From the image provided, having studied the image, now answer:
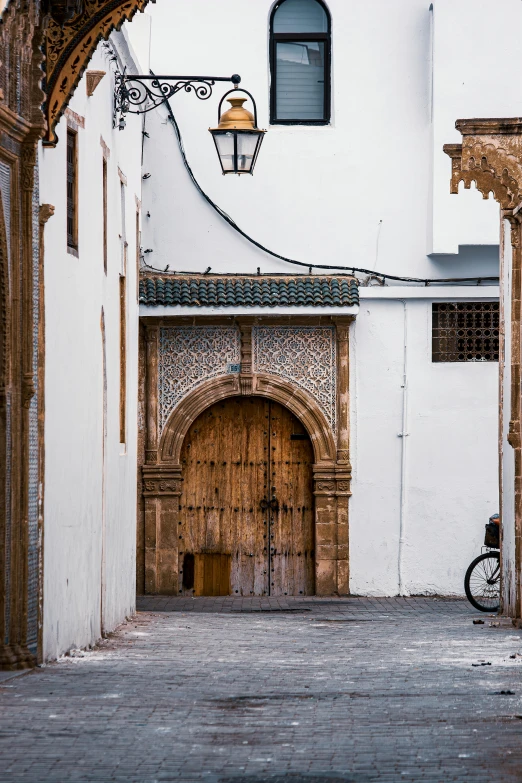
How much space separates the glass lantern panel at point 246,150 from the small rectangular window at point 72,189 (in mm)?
1842

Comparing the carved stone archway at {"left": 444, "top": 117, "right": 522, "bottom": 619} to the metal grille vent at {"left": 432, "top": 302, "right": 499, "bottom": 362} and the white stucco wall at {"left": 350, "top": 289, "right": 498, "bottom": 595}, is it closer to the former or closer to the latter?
the white stucco wall at {"left": 350, "top": 289, "right": 498, "bottom": 595}

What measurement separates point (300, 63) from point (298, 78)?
0.64 feet

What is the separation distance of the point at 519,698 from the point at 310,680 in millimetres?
1478

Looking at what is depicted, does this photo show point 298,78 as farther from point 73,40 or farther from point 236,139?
point 73,40

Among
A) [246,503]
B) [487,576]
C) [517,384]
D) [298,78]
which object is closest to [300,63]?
[298,78]

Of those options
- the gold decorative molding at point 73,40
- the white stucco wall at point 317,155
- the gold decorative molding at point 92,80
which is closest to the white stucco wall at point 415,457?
the white stucco wall at point 317,155

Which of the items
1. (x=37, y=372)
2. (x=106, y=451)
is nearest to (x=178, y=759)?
(x=37, y=372)

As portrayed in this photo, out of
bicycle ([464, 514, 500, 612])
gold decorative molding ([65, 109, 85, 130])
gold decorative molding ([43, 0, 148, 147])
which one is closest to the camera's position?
gold decorative molding ([43, 0, 148, 147])

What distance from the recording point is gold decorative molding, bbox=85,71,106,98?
11.6 metres

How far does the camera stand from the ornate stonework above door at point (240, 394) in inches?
710

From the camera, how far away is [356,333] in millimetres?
18141

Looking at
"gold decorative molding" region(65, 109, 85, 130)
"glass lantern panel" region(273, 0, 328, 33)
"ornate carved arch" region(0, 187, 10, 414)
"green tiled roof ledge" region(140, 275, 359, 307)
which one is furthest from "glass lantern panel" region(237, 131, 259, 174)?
"glass lantern panel" region(273, 0, 328, 33)

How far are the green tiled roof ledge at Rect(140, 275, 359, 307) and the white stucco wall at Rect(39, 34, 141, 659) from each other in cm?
233

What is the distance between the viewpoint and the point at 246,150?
12.4 metres
